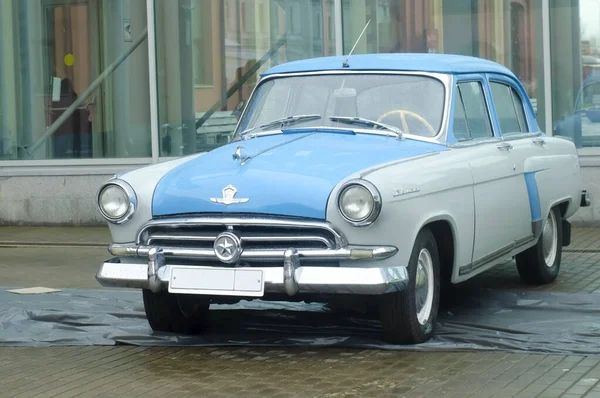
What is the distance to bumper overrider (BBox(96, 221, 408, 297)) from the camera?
6.25 m

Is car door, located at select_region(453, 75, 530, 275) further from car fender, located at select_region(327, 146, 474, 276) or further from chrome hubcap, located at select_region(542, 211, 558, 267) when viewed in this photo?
chrome hubcap, located at select_region(542, 211, 558, 267)

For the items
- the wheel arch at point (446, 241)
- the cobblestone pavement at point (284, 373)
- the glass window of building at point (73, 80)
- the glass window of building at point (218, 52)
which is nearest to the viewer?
the cobblestone pavement at point (284, 373)

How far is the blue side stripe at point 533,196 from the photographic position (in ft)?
26.9

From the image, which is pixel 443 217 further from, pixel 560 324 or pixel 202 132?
pixel 202 132

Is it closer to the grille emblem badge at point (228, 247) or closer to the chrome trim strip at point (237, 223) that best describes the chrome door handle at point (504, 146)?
the chrome trim strip at point (237, 223)

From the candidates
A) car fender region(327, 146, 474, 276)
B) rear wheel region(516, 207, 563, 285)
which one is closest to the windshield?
car fender region(327, 146, 474, 276)

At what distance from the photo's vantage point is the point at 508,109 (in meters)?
8.66

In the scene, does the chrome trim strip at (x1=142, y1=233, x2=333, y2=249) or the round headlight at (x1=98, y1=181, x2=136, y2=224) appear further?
the round headlight at (x1=98, y1=181, x2=136, y2=224)

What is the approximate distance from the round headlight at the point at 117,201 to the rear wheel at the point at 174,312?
0.51m

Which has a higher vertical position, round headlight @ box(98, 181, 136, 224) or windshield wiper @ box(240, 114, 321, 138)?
windshield wiper @ box(240, 114, 321, 138)

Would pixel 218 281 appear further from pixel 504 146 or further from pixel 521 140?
pixel 521 140

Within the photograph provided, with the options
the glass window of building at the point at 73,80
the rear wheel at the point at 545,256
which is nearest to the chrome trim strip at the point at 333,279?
the rear wheel at the point at 545,256

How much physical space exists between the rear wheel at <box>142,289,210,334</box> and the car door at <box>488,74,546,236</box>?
2168 mm

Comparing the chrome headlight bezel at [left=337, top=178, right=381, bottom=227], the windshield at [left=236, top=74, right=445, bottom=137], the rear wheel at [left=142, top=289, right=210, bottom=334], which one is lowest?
the rear wheel at [left=142, top=289, right=210, bottom=334]
